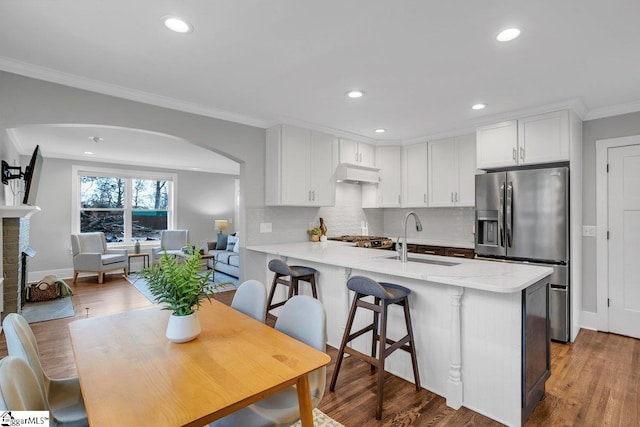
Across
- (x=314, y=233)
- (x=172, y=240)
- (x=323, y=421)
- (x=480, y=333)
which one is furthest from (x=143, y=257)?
(x=480, y=333)

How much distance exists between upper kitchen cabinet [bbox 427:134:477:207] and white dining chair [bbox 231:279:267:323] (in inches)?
130

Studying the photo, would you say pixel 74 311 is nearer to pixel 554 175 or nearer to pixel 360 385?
pixel 360 385

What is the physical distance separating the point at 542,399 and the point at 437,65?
A: 253 cm

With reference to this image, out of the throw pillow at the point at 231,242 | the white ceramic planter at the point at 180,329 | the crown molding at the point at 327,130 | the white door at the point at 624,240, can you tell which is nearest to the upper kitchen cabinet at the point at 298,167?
the crown molding at the point at 327,130

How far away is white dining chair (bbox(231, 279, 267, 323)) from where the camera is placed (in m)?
2.08

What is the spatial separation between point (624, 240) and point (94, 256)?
311 inches

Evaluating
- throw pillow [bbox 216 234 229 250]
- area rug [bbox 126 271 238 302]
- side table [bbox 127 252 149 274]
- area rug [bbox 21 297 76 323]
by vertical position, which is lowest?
area rug [bbox 21 297 76 323]

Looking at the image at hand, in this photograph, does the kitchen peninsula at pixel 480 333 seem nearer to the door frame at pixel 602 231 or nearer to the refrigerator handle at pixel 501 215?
the refrigerator handle at pixel 501 215

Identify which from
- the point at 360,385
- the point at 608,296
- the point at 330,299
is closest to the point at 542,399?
the point at 360,385

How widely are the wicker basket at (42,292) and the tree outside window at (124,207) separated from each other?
2.22 m

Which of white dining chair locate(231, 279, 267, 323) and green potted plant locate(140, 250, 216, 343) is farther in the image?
white dining chair locate(231, 279, 267, 323)

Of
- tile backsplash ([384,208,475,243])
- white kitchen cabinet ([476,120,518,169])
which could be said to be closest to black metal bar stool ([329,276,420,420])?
white kitchen cabinet ([476,120,518,169])

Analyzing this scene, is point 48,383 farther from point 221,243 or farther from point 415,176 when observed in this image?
point 221,243

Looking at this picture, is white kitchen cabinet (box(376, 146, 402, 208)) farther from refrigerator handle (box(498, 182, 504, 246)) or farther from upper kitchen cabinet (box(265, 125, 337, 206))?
refrigerator handle (box(498, 182, 504, 246))
